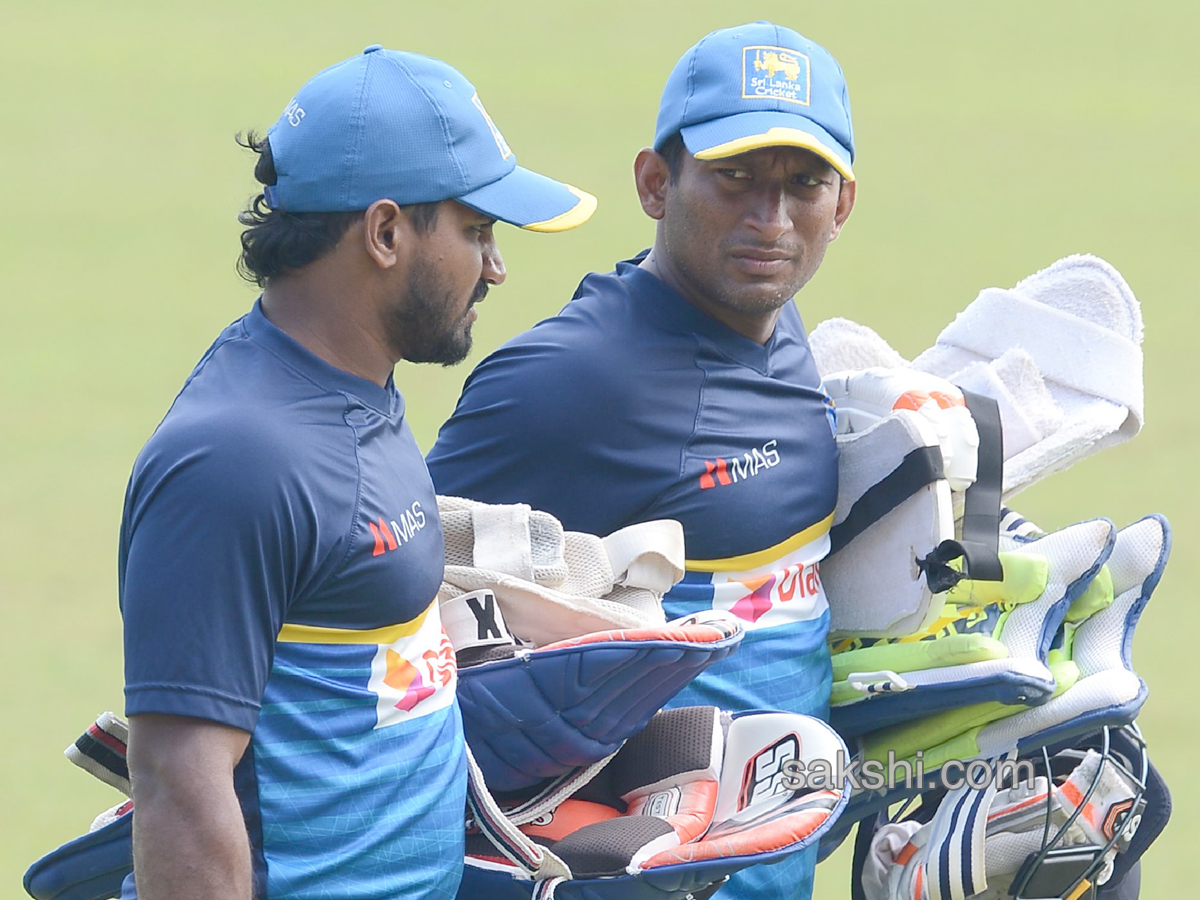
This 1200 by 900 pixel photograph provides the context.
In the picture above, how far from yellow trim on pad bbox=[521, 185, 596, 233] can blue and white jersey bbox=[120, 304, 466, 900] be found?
10.5 inches

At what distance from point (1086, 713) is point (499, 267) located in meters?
1.29

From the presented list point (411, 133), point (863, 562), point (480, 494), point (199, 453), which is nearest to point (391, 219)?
point (411, 133)

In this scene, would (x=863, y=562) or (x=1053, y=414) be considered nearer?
(x=863, y=562)

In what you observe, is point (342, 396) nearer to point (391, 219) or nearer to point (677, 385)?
point (391, 219)

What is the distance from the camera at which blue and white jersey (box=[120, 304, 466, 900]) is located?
1838mm

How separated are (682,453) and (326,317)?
704mm

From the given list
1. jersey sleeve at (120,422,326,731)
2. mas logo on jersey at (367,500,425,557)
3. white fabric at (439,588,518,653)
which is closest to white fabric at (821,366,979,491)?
white fabric at (439,588,518,653)

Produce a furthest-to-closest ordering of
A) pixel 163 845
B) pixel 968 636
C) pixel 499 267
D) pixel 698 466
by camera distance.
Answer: pixel 968 636
pixel 698 466
pixel 499 267
pixel 163 845

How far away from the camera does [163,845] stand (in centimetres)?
183

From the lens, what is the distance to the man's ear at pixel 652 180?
110 inches

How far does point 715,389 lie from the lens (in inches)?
105

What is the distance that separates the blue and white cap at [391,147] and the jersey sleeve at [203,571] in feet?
1.14

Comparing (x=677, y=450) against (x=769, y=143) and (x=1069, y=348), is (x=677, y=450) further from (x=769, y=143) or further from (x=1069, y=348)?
(x=1069, y=348)

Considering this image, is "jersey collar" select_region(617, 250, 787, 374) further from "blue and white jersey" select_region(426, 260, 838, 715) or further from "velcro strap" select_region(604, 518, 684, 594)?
"velcro strap" select_region(604, 518, 684, 594)
